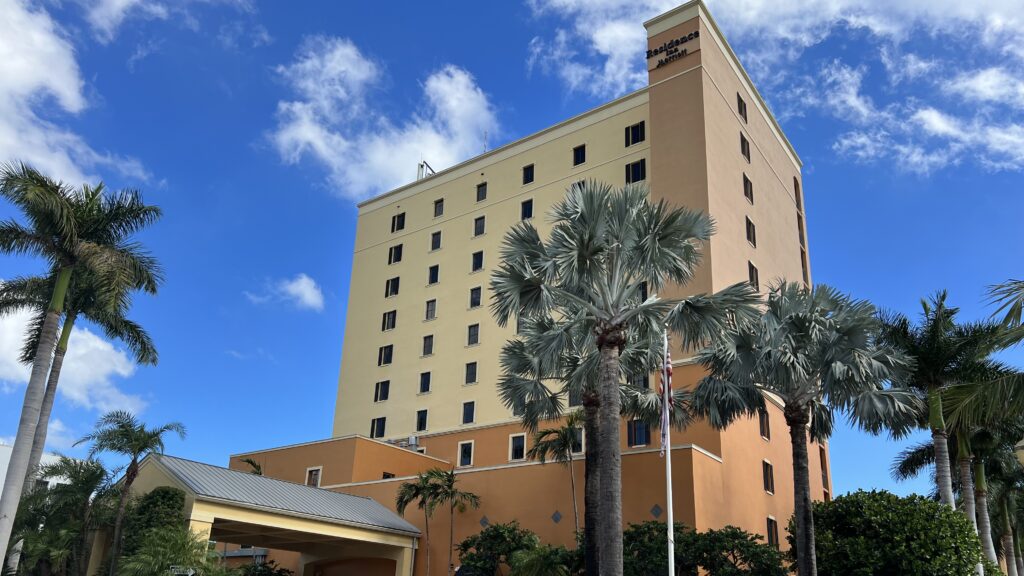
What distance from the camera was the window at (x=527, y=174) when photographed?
160ft

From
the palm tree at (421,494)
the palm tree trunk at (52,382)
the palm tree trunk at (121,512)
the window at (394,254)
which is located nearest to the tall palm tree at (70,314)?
the palm tree trunk at (52,382)

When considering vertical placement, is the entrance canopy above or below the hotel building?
below

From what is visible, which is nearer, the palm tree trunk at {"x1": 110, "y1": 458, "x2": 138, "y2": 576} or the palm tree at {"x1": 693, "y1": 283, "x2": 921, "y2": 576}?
the palm tree at {"x1": 693, "y1": 283, "x2": 921, "y2": 576}

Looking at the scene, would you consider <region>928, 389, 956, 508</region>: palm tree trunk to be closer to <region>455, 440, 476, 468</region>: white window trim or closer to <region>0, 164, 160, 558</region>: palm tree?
<region>455, 440, 476, 468</region>: white window trim

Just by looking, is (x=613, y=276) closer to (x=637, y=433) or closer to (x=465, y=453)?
(x=637, y=433)

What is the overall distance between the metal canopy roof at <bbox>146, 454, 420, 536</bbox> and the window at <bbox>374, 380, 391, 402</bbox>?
12.5m

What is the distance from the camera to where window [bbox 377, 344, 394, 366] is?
50.9 metres

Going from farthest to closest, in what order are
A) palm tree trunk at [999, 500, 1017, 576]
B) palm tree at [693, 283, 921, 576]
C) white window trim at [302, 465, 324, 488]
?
white window trim at [302, 465, 324, 488]
palm tree trunk at [999, 500, 1017, 576]
palm tree at [693, 283, 921, 576]

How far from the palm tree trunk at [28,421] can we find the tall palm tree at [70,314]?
1.34m

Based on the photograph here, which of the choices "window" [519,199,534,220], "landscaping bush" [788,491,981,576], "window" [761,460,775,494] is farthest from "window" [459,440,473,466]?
"landscaping bush" [788,491,981,576]

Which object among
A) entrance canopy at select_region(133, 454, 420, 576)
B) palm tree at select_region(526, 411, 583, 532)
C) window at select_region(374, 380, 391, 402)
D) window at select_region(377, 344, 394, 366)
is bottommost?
entrance canopy at select_region(133, 454, 420, 576)

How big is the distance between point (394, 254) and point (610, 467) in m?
35.7

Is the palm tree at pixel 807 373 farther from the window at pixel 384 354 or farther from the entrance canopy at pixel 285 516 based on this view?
the window at pixel 384 354

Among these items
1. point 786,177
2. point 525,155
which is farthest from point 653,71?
point 786,177
